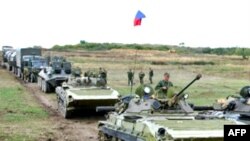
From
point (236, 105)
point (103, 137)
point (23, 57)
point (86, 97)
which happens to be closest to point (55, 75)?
point (86, 97)

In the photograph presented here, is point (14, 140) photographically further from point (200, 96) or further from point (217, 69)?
point (217, 69)

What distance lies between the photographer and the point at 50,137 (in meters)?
17.1

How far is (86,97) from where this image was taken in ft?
69.8

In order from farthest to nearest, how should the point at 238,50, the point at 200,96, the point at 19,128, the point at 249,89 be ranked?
the point at 238,50 → the point at 200,96 → the point at 19,128 → the point at 249,89

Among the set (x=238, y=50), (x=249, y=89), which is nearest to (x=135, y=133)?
(x=249, y=89)

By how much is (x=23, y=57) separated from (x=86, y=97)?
22.5 metres

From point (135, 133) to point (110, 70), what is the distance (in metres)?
42.6

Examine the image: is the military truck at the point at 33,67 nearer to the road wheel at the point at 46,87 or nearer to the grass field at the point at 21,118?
the road wheel at the point at 46,87

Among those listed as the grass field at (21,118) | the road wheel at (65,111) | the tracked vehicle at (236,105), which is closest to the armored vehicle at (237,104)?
the tracked vehicle at (236,105)

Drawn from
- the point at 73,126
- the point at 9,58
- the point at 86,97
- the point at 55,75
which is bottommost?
the point at 73,126

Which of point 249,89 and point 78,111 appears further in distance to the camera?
point 78,111

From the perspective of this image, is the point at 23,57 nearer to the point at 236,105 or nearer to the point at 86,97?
the point at 86,97

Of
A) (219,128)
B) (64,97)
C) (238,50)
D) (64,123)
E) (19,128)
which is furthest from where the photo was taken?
(238,50)

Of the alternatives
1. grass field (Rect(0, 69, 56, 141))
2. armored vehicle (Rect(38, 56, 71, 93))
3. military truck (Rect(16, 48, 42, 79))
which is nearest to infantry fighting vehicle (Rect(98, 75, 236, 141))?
grass field (Rect(0, 69, 56, 141))
